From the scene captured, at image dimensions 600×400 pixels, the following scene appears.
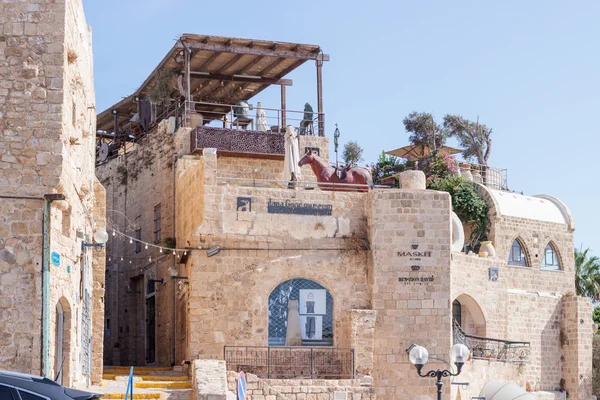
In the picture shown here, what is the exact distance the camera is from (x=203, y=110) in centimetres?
3102

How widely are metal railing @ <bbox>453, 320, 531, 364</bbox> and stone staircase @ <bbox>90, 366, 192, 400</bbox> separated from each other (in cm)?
727

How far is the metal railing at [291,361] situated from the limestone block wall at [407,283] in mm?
777

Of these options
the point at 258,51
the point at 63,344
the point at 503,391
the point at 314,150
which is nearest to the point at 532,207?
the point at 314,150

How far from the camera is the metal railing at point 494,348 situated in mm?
26731

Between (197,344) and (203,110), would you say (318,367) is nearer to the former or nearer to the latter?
(197,344)

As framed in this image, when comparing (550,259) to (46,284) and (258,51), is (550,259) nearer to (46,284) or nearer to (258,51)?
(258,51)

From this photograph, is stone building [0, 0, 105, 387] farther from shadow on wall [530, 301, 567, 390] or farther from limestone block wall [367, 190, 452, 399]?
shadow on wall [530, 301, 567, 390]

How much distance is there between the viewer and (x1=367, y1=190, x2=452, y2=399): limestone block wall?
23.1m

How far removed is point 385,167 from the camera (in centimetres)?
3675

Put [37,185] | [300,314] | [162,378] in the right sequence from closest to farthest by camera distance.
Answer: [37,185] → [162,378] → [300,314]

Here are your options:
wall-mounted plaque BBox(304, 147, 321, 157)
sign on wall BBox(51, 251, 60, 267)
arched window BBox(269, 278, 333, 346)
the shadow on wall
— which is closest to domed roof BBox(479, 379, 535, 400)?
arched window BBox(269, 278, 333, 346)

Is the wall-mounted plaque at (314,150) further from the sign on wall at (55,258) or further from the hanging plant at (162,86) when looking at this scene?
the sign on wall at (55,258)

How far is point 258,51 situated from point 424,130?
50.3 ft

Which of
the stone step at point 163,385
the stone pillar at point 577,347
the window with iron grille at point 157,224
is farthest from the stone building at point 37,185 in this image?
the stone pillar at point 577,347
